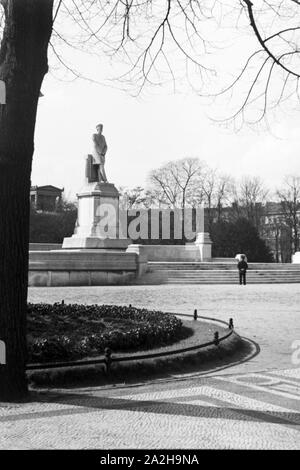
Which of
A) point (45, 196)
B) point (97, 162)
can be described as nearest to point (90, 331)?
point (97, 162)

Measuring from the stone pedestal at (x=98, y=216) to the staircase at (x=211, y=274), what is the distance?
2.91 metres

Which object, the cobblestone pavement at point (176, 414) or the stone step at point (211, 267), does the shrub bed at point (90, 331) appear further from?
the stone step at point (211, 267)

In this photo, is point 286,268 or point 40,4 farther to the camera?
point 286,268

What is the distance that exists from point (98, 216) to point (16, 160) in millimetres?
28033

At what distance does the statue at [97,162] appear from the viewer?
35.2m

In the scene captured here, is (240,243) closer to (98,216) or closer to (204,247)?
(204,247)

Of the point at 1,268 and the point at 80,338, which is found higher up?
the point at 1,268

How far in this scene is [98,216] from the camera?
112 ft

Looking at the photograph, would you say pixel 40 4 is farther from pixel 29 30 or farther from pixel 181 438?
pixel 181 438

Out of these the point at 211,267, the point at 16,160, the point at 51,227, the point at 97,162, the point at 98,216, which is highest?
the point at 97,162

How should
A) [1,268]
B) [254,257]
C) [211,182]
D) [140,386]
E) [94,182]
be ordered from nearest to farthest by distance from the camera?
[1,268] → [140,386] → [94,182] → [254,257] → [211,182]

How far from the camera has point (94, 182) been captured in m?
35.1

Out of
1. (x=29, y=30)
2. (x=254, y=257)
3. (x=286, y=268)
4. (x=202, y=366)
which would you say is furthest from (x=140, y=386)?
(x=254, y=257)

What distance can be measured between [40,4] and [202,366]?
503cm
